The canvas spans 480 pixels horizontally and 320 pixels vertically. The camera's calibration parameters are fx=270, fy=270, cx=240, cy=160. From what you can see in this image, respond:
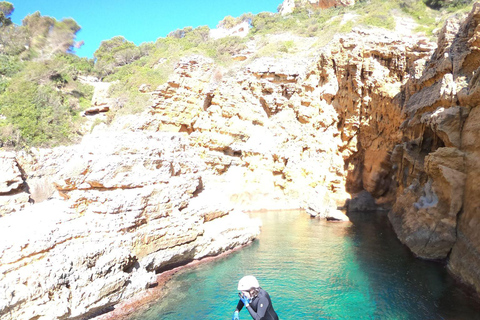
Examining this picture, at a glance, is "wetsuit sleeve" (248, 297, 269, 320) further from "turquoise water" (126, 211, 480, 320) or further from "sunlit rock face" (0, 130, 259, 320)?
"sunlit rock face" (0, 130, 259, 320)

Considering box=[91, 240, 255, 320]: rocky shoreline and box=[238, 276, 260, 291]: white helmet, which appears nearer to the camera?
box=[238, 276, 260, 291]: white helmet

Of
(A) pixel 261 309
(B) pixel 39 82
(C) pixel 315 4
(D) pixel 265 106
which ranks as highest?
(C) pixel 315 4

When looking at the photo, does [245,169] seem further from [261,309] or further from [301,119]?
[261,309]

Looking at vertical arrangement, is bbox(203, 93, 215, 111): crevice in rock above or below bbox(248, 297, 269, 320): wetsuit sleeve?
above

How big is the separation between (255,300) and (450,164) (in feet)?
33.4

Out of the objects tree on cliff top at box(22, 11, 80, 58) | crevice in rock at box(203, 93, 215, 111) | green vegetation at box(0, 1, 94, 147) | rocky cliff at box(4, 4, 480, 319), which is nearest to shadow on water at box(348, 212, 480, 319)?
rocky cliff at box(4, 4, 480, 319)

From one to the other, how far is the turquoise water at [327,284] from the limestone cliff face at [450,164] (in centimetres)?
88

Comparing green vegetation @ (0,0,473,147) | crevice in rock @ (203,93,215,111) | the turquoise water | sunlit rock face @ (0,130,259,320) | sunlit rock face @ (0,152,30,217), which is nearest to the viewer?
sunlit rock face @ (0,130,259,320)

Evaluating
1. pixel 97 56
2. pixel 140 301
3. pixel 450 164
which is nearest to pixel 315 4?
pixel 97 56

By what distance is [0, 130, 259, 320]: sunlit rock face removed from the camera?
6.66 metres

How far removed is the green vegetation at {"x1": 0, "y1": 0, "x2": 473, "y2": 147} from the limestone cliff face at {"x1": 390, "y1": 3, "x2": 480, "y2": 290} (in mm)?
20278

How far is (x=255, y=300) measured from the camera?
4129 mm

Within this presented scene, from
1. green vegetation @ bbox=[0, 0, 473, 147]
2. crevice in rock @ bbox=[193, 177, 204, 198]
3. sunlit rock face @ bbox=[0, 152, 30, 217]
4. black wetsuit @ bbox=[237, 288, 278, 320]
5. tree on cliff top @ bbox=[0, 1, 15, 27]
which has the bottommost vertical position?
black wetsuit @ bbox=[237, 288, 278, 320]

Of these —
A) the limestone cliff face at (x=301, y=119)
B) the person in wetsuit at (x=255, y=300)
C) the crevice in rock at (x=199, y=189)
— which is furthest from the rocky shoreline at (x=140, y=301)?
the limestone cliff face at (x=301, y=119)
